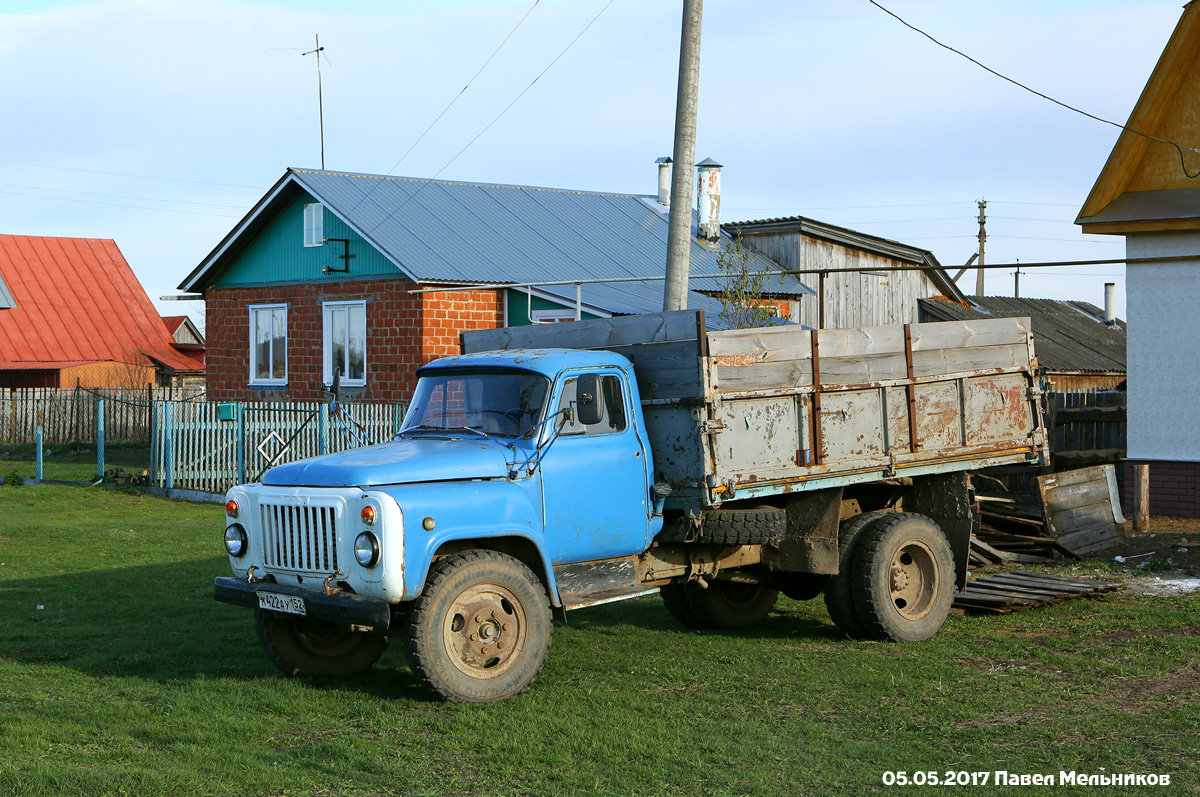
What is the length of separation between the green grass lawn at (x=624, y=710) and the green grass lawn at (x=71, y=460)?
14222 millimetres

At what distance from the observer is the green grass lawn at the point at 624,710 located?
5957 mm

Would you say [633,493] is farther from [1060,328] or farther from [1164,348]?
[1060,328]

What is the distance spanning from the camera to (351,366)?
23.9 metres

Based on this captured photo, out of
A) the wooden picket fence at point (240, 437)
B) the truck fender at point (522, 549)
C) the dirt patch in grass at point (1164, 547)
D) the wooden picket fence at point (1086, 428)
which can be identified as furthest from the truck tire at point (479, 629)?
the wooden picket fence at point (1086, 428)

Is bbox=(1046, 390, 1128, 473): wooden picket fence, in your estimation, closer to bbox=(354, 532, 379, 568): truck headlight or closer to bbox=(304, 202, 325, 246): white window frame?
bbox=(354, 532, 379, 568): truck headlight

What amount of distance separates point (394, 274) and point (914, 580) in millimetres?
14892

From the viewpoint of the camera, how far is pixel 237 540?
8023 millimetres

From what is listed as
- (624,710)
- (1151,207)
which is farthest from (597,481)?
(1151,207)

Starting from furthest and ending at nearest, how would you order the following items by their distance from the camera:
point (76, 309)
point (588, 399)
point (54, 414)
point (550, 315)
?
point (76, 309) < point (54, 414) < point (550, 315) < point (588, 399)

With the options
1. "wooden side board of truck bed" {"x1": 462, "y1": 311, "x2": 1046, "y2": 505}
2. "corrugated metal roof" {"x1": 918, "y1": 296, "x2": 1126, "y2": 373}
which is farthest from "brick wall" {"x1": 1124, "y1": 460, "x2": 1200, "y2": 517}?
"corrugated metal roof" {"x1": 918, "y1": 296, "x2": 1126, "y2": 373}

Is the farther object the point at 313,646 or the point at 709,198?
the point at 709,198

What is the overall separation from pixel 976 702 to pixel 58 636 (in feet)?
22.5

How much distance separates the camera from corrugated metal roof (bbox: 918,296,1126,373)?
3030cm

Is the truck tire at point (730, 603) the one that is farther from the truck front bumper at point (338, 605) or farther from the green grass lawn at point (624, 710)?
the truck front bumper at point (338, 605)
